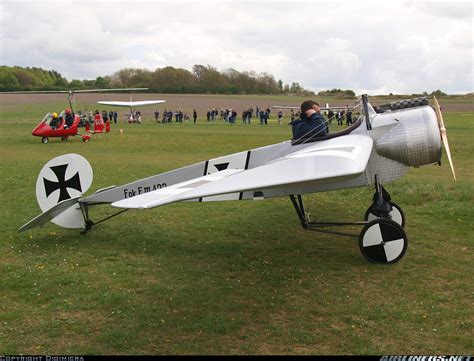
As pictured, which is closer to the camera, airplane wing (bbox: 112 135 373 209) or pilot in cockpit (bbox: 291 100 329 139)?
airplane wing (bbox: 112 135 373 209)

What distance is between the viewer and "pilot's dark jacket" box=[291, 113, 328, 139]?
719cm

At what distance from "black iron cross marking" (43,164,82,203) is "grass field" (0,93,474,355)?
79cm

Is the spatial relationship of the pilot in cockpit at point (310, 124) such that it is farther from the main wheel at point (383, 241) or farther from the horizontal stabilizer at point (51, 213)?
the horizontal stabilizer at point (51, 213)

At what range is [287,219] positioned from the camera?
9219 mm

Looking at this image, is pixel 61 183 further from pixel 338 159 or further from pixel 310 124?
pixel 338 159

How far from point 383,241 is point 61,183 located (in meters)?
4.98

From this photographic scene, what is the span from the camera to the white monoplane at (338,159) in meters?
5.53

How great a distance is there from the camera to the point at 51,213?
7555 millimetres

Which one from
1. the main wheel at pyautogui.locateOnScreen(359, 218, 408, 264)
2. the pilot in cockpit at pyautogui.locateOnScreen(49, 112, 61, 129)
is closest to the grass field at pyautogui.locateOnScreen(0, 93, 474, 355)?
the main wheel at pyautogui.locateOnScreen(359, 218, 408, 264)

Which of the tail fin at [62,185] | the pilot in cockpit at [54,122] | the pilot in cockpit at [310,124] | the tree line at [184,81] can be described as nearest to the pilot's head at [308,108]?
the pilot in cockpit at [310,124]

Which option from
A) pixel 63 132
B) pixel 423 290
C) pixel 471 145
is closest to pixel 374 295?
pixel 423 290

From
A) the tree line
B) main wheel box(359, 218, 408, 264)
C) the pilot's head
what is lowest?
main wheel box(359, 218, 408, 264)

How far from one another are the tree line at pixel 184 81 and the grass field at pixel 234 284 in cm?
7297

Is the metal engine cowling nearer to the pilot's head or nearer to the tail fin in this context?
the pilot's head
